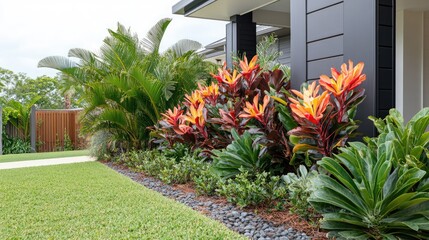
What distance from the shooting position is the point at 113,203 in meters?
3.91

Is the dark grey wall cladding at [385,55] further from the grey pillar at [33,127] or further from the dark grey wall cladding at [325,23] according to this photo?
the grey pillar at [33,127]

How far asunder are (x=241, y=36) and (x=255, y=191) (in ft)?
14.7

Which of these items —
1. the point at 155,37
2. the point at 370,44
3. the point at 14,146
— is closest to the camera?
the point at 370,44

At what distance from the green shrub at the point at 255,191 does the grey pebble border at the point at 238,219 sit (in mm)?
110

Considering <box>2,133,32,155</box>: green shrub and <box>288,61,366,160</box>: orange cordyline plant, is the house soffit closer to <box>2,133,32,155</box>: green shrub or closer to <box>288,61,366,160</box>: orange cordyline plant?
<box>288,61,366,160</box>: orange cordyline plant

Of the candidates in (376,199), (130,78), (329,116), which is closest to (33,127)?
(130,78)

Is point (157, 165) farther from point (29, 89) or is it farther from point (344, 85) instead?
point (29, 89)

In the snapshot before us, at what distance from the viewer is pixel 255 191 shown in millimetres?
3432

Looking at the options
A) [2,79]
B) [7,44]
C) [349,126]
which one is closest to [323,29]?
[349,126]

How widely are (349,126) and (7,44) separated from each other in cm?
2851

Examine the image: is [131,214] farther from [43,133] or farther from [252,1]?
[43,133]

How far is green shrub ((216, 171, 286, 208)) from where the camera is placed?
3445mm

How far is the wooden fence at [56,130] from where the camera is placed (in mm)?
13591

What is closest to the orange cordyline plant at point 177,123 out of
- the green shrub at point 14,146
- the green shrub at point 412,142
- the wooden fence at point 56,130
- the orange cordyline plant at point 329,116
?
the orange cordyline plant at point 329,116
